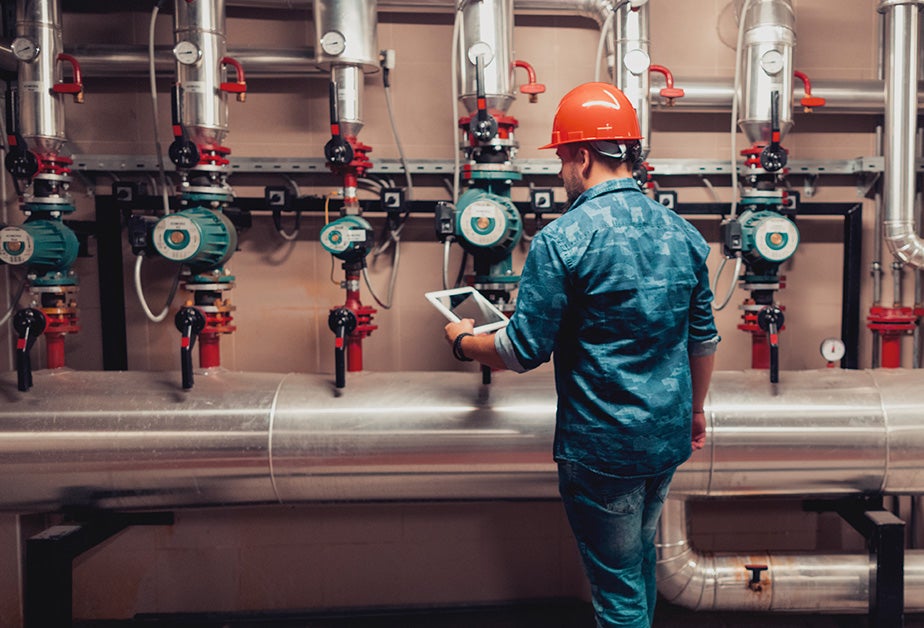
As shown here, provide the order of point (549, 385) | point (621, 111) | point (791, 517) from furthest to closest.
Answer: point (791, 517)
point (549, 385)
point (621, 111)

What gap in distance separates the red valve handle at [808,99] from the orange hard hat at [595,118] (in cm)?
95

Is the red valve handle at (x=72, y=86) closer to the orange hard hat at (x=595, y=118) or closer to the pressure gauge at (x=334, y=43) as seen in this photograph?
the pressure gauge at (x=334, y=43)

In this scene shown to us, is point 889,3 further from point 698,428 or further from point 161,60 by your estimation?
point 161,60

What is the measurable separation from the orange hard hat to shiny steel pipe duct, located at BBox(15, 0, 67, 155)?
4.50ft

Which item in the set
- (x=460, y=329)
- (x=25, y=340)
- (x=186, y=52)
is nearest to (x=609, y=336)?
(x=460, y=329)

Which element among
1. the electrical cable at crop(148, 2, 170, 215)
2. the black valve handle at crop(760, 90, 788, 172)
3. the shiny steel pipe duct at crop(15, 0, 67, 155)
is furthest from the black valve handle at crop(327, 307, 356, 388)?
the black valve handle at crop(760, 90, 788, 172)

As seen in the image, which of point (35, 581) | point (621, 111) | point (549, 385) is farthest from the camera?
point (549, 385)

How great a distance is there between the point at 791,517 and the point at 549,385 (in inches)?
42.0

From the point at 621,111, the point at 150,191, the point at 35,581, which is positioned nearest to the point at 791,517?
the point at 621,111

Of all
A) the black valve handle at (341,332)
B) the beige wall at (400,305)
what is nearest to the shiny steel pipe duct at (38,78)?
the beige wall at (400,305)

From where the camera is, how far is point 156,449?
1584mm

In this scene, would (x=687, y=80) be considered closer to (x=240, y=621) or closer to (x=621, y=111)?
(x=621, y=111)

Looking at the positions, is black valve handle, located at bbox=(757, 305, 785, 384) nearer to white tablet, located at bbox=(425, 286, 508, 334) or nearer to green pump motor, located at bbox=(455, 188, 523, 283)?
green pump motor, located at bbox=(455, 188, 523, 283)

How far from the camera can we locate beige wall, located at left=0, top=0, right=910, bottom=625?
2049 millimetres
